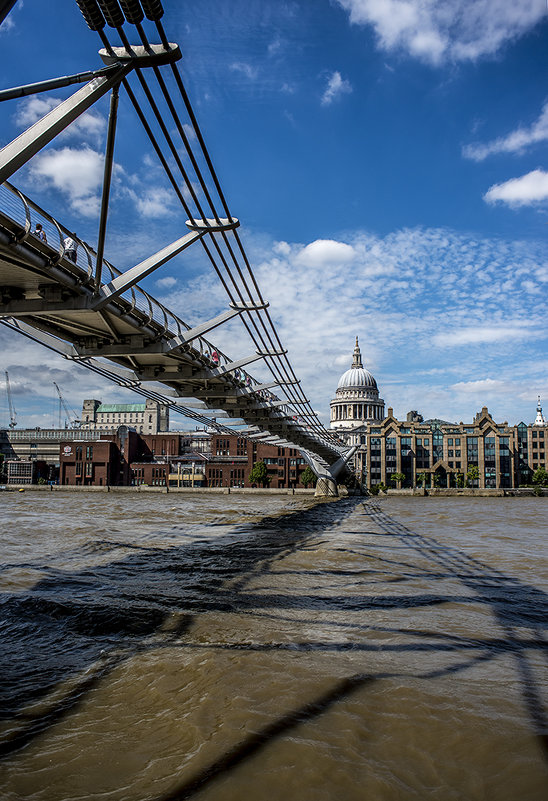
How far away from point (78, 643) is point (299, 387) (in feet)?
73.5

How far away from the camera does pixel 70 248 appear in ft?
33.5

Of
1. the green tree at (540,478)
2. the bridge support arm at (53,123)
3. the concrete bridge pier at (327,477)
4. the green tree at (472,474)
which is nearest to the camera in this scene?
the bridge support arm at (53,123)

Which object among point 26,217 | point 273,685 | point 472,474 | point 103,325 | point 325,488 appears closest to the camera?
point 273,685

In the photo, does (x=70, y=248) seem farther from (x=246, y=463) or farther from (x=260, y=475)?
(x=246, y=463)

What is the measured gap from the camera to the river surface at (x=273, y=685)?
443 centimetres

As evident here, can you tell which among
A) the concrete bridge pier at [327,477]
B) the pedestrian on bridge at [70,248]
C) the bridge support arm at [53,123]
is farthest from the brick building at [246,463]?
the bridge support arm at [53,123]

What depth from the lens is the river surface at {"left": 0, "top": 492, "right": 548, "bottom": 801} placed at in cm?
443

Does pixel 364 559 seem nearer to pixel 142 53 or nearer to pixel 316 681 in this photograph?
pixel 316 681

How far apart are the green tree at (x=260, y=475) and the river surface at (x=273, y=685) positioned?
66.6 m

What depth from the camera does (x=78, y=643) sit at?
7.74 meters

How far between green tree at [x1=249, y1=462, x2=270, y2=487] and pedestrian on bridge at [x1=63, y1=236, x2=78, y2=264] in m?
70.8

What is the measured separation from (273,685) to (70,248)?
Answer: 7.80 meters

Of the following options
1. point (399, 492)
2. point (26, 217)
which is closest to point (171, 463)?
point (399, 492)

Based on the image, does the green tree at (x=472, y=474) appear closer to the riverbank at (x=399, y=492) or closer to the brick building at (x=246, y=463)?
the riverbank at (x=399, y=492)
